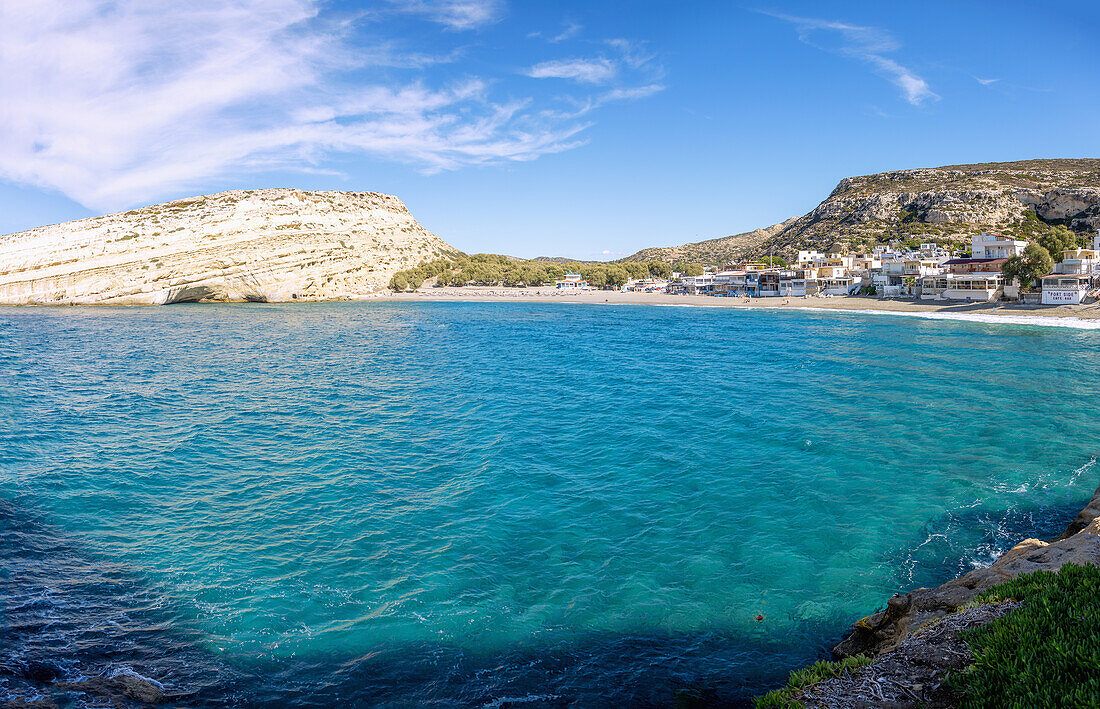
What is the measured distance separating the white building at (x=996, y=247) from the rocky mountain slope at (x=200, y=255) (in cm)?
12129

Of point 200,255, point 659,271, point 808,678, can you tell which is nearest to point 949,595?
point 808,678

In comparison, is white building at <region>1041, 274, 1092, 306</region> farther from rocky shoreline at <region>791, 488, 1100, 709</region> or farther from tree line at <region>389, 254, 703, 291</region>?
tree line at <region>389, 254, 703, 291</region>

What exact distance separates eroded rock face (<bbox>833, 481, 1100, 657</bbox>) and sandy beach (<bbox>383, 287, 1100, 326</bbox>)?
2609 inches

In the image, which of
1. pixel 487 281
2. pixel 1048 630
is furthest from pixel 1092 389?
pixel 487 281

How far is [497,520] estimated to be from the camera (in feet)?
48.4

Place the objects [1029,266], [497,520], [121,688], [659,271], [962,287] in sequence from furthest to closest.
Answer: [659,271], [962,287], [1029,266], [497,520], [121,688]

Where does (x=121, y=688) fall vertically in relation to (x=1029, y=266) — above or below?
below

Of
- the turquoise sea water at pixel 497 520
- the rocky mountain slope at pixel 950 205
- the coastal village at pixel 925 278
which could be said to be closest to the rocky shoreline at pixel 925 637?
the turquoise sea water at pixel 497 520

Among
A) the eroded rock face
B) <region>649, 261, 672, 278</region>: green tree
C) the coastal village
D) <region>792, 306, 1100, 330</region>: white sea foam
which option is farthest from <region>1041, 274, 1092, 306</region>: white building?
<region>649, 261, 672, 278</region>: green tree

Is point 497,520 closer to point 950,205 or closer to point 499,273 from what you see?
point 499,273

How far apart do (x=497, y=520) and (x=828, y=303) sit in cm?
9250

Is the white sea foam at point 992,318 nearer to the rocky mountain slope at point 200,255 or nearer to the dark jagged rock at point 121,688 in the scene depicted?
the dark jagged rock at point 121,688

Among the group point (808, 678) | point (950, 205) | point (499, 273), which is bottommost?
point (808, 678)

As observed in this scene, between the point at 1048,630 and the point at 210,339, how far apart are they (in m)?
59.9
